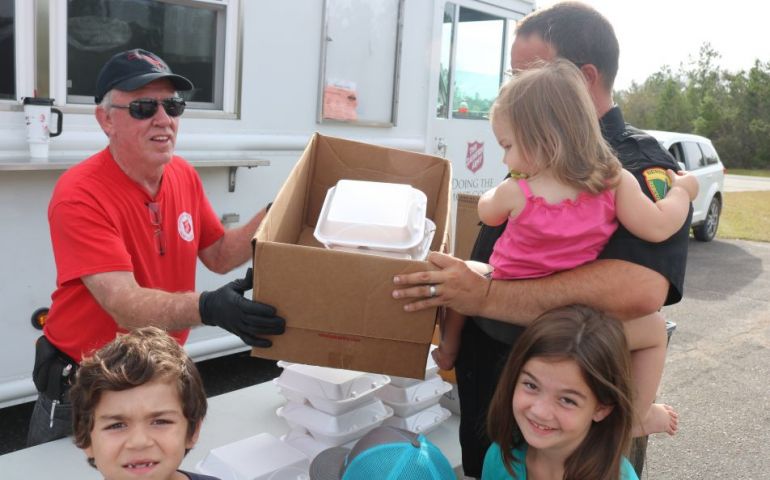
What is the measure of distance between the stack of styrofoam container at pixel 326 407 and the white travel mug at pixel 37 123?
1772 millimetres

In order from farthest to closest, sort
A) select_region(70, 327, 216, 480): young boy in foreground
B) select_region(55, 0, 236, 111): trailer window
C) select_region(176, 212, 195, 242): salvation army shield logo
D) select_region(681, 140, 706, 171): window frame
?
select_region(681, 140, 706, 171): window frame, select_region(55, 0, 236, 111): trailer window, select_region(176, 212, 195, 242): salvation army shield logo, select_region(70, 327, 216, 480): young boy in foreground

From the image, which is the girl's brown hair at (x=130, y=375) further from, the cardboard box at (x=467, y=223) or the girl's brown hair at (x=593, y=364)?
the cardboard box at (x=467, y=223)

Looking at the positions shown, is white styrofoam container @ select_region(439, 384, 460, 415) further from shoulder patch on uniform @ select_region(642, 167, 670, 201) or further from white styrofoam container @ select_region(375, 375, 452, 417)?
shoulder patch on uniform @ select_region(642, 167, 670, 201)

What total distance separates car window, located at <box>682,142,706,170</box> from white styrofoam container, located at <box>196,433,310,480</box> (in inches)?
410

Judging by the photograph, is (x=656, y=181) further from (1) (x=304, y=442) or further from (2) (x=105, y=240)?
(2) (x=105, y=240)

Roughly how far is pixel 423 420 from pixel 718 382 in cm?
418

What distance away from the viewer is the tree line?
39688 mm

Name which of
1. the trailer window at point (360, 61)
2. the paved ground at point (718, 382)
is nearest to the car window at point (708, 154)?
the paved ground at point (718, 382)

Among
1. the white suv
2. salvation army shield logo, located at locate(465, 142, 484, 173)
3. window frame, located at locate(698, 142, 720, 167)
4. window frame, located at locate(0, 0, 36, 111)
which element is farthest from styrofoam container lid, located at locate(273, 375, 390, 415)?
window frame, located at locate(698, 142, 720, 167)

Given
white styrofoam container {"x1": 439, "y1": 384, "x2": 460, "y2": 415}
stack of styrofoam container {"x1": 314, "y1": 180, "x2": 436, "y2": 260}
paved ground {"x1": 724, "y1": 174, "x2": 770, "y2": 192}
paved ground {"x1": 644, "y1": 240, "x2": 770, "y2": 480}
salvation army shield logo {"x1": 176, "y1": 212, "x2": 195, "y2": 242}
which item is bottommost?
paved ground {"x1": 644, "y1": 240, "x2": 770, "y2": 480}

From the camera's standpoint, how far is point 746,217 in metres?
16.3

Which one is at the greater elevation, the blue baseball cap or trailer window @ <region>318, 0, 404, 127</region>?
trailer window @ <region>318, 0, 404, 127</region>

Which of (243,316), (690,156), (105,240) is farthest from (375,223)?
(690,156)

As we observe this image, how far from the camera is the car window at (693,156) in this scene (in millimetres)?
11141
